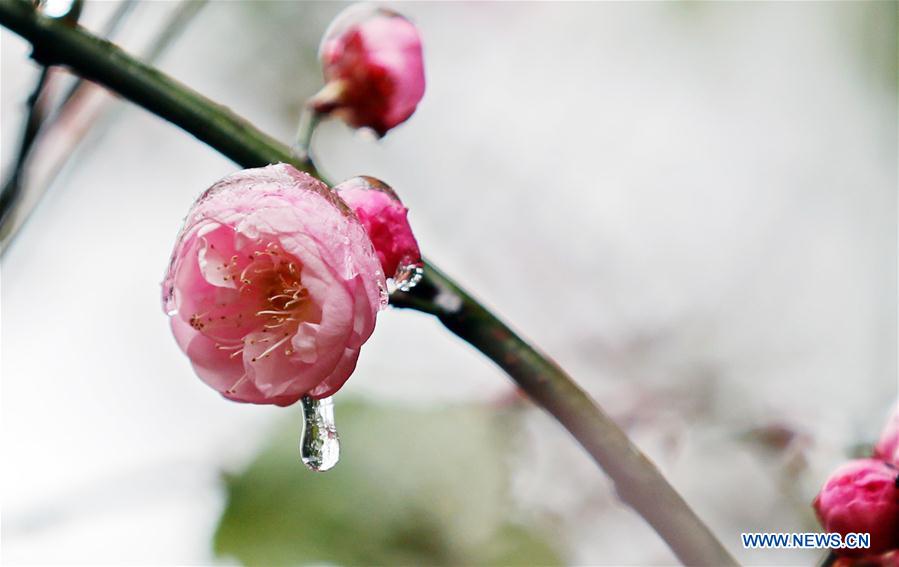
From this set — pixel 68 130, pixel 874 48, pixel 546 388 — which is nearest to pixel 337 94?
pixel 546 388

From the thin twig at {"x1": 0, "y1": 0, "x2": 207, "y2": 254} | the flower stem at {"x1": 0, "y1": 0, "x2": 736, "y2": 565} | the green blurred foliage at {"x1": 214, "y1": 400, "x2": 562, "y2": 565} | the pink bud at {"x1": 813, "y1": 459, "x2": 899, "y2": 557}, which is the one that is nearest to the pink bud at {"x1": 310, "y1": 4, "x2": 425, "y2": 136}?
the flower stem at {"x1": 0, "y1": 0, "x2": 736, "y2": 565}

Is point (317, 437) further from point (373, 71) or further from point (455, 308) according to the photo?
point (373, 71)

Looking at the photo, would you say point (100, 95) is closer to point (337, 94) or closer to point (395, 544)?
point (337, 94)

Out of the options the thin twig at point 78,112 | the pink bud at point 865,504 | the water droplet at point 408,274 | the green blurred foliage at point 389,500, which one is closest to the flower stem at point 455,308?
the water droplet at point 408,274

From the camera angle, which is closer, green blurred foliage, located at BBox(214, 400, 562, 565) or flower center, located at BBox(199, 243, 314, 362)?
flower center, located at BBox(199, 243, 314, 362)

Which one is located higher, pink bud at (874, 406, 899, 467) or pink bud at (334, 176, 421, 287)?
pink bud at (874, 406, 899, 467)

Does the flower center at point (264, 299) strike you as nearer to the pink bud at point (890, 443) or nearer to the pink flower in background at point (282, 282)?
the pink flower in background at point (282, 282)

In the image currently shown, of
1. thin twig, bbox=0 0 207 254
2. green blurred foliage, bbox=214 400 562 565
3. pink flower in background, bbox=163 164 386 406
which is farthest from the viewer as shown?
green blurred foliage, bbox=214 400 562 565

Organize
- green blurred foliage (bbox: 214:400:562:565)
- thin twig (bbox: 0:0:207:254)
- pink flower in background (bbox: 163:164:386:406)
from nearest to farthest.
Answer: pink flower in background (bbox: 163:164:386:406) < thin twig (bbox: 0:0:207:254) < green blurred foliage (bbox: 214:400:562:565)

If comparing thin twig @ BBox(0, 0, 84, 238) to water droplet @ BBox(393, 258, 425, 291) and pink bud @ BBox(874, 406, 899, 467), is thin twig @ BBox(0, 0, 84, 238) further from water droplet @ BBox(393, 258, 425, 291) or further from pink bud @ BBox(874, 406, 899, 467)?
pink bud @ BBox(874, 406, 899, 467)
